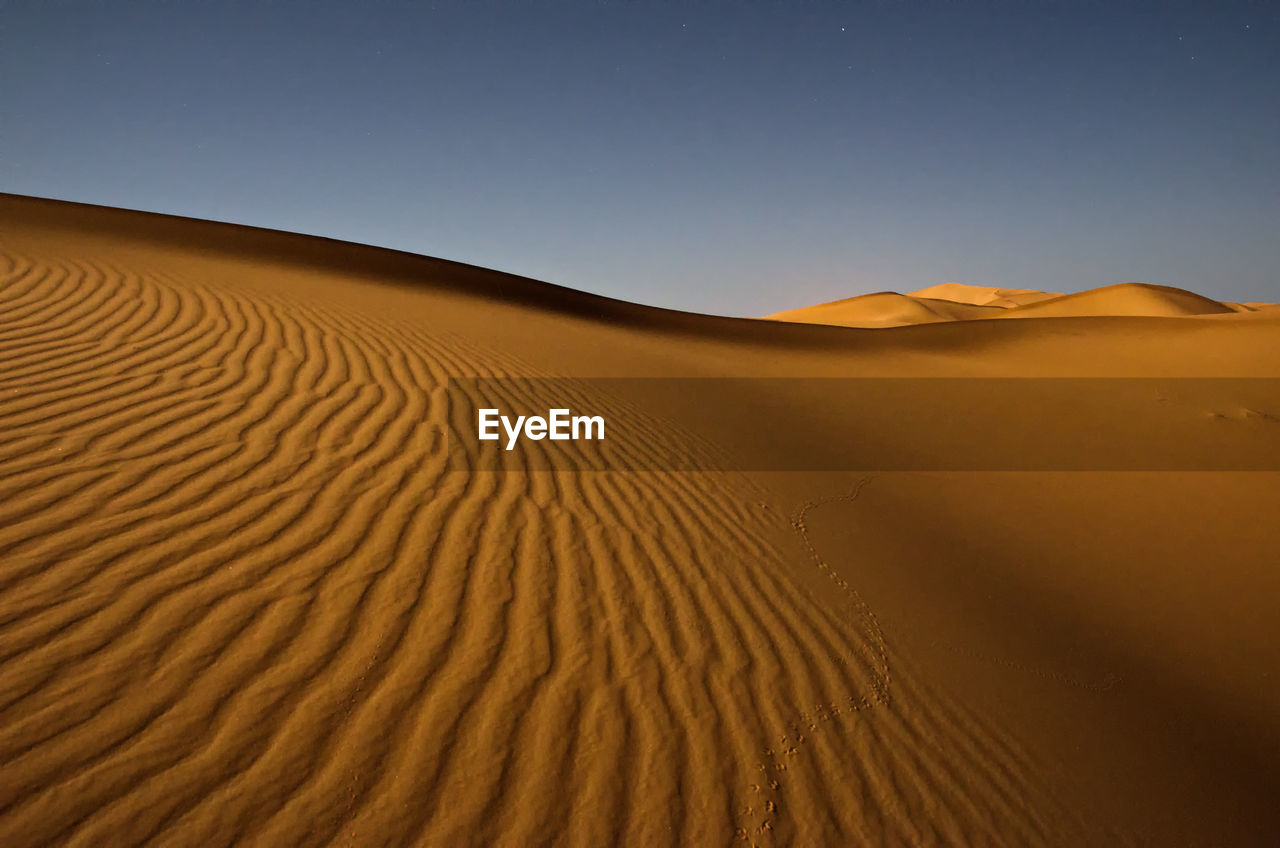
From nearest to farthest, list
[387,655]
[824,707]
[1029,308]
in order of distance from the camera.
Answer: [387,655] < [824,707] < [1029,308]

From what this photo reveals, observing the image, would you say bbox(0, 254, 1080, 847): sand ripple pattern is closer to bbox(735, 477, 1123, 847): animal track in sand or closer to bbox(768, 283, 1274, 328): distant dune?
bbox(735, 477, 1123, 847): animal track in sand

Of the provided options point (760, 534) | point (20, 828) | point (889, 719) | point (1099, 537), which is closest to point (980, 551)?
point (1099, 537)

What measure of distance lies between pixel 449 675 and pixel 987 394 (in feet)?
33.6

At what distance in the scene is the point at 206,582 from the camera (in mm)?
2697

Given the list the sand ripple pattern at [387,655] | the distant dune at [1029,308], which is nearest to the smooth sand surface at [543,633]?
the sand ripple pattern at [387,655]

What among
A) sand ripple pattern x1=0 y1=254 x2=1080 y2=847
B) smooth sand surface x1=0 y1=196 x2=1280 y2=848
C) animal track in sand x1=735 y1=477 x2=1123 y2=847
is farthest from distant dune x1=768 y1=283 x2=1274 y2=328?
sand ripple pattern x1=0 y1=254 x2=1080 y2=847

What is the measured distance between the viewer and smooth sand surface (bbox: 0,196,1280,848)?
212 centimetres

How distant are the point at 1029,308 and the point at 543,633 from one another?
51.5 metres

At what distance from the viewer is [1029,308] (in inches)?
1740

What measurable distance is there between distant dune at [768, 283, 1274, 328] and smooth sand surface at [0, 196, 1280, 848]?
30701 mm

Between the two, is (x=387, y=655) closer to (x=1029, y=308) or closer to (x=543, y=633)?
(x=543, y=633)

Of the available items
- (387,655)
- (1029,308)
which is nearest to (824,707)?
(387,655)

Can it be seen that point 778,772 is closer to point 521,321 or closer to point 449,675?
point 449,675

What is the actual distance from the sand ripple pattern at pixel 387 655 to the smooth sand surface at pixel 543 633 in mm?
16
